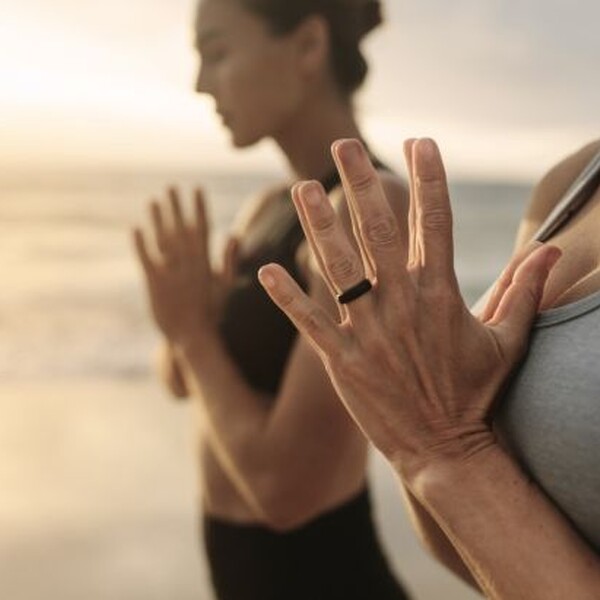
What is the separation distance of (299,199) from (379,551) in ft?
4.52

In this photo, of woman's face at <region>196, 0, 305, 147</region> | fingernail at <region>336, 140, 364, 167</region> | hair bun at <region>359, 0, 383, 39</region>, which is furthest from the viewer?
hair bun at <region>359, 0, 383, 39</region>

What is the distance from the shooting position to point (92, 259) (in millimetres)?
15531

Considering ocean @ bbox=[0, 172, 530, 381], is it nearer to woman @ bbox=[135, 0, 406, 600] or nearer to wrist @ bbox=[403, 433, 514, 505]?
woman @ bbox=[135, 0, 406, 600]

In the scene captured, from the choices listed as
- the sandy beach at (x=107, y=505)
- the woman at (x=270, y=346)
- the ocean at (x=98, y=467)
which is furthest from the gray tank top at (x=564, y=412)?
the sandy beach at (x=107, y=505)

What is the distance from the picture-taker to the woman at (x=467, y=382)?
1027 mm

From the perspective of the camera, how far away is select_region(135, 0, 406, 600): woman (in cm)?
203

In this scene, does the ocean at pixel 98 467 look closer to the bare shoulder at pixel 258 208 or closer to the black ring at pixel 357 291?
the bare shoulder at pixel 258 208

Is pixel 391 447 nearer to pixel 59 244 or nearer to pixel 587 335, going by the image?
pixel 587 335

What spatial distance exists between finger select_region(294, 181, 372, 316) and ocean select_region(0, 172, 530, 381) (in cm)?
702

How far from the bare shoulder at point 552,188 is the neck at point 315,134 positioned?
87 cm

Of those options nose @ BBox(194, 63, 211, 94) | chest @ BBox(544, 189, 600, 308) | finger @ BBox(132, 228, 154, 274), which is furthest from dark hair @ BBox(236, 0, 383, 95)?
chest @ BBox(544, 189, 600, 308)

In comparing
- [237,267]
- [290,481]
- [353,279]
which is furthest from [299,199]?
[237,267]

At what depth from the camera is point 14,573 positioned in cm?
443

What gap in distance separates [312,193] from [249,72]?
49.5 inches
